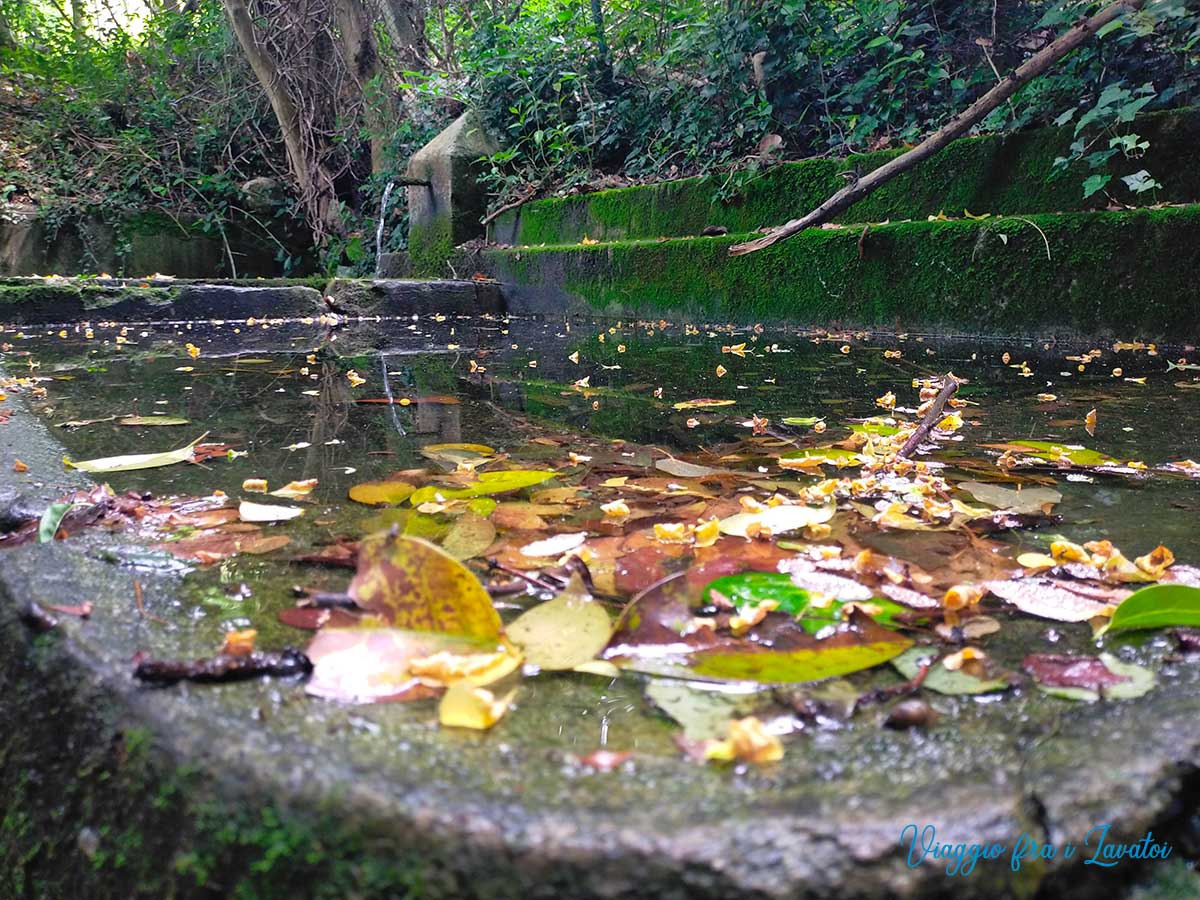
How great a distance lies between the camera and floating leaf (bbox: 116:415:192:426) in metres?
1.95

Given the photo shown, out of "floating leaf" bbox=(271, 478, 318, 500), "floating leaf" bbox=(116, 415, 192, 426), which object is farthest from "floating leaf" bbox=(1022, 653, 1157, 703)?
"floating leaf" bbox=(116, 415, 192, 426)

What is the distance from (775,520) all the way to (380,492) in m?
0.63

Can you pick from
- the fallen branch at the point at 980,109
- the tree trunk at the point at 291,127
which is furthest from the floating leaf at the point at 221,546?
the tree trunk at the point at 291,127

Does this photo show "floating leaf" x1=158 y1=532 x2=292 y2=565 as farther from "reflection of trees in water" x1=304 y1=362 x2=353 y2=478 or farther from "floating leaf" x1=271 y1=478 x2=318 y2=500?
"reflection of trees in water" x1=304 y1=362 x2=353 y2=478

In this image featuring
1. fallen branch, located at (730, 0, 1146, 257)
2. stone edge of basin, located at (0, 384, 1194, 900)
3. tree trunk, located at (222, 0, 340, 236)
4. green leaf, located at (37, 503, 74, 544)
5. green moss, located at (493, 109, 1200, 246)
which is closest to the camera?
stone edge of basin, located at (0, 384, 1194, 900)

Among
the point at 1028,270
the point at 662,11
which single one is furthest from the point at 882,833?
the point at 662,11

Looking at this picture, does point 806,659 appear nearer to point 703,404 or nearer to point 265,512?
point 265,512

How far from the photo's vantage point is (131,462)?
150 cm

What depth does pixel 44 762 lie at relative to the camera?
25.0 inches

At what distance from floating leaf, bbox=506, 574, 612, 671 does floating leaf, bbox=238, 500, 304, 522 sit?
518 millimetres

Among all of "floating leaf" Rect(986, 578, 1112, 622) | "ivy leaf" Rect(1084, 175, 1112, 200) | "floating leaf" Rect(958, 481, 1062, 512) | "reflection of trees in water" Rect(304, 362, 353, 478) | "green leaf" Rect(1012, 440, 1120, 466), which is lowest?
"green leaf" Rect(1012, 440, 1120, 466)

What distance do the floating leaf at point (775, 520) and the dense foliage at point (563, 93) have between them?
312cm

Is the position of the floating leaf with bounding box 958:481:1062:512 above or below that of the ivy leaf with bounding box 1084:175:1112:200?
below

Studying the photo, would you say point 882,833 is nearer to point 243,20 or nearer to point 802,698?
point 802,698
